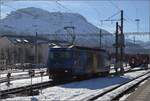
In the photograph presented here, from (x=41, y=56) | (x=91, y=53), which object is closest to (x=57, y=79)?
(x=91, y=53)

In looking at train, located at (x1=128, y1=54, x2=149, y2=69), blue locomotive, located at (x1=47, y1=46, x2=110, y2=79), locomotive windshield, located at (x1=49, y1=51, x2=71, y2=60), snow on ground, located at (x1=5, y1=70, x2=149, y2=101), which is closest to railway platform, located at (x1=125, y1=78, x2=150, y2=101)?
snow on ground, located at (x1=5, y1=70, x2=149, y2=101)

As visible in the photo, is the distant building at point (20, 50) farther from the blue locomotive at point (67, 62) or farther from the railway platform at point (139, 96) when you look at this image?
the railway platform at point (139, 96)

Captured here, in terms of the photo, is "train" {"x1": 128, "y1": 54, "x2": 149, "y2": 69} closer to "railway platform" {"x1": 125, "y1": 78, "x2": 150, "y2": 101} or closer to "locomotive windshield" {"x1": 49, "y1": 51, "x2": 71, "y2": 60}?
"locomotive windshield" {"x1": 49, "y1": 51, "x2": 71, "y2": 60}

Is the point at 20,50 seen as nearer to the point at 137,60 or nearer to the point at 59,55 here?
the point at 137,60

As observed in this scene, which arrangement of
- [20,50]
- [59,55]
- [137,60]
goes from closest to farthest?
[59,55], [20,50], [137,60]

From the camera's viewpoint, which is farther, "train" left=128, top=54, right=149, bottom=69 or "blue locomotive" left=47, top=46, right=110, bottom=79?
"train" left=128, top=54, right=149, bottom=69

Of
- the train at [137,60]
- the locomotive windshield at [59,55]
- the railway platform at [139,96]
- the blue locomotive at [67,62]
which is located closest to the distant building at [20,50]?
the train at [137,60]

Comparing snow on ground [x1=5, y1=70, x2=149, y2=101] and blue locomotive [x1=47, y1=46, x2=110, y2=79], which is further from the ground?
blue locomotive [x1=47, y1=46, x2=110, y2=79]

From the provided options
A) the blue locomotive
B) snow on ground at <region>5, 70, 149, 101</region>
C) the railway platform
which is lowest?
the railway platform

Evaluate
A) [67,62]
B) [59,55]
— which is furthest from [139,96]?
[59,55]

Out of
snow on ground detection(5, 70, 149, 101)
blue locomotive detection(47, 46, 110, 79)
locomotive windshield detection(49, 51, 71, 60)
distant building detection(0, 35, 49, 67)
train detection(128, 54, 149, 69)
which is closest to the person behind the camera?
snow on ground detection(5, 70, 149, 101)

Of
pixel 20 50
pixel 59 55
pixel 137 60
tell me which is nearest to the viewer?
pixel 59 55

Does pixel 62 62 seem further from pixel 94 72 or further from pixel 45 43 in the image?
pixel 45 43

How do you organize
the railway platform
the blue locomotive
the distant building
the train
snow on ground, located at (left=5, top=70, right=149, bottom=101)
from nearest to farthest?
1. snow on ground, located at (left=5, top=70, right=149, bottom=101)
2. the railway platform
3. the blue locomotive
4. the distant building
5. the train
